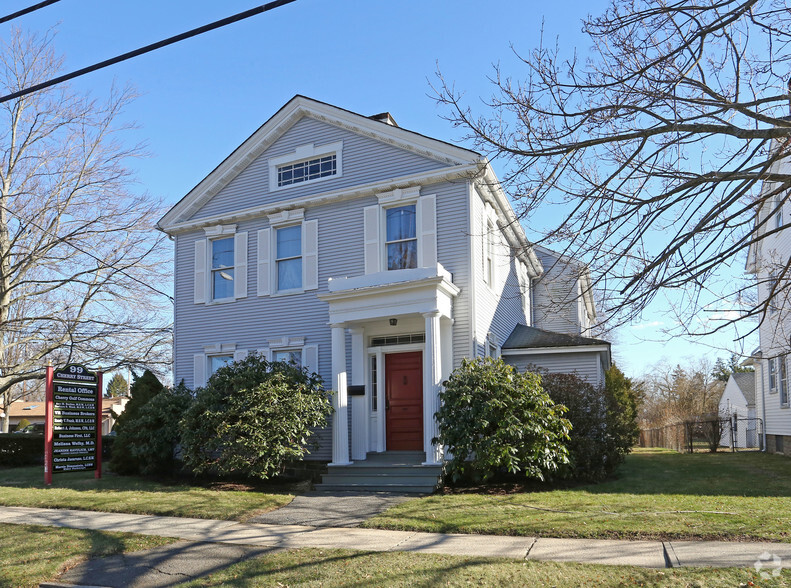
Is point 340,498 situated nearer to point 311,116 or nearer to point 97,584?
point 97,584

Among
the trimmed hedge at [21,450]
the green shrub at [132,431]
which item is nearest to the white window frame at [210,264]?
the green shrub at [132,431]

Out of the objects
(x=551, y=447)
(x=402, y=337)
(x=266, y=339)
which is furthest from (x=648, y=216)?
(x=266, y=339)

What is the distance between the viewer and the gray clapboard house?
47.9 ft

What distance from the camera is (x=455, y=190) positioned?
1520 cm

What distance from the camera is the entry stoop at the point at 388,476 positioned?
12713mm

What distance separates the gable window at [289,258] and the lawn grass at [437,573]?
9854mm

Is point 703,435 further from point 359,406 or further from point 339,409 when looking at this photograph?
point 339,409

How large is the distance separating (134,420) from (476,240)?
28.5ft

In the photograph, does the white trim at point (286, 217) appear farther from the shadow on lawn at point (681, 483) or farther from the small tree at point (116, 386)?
the small tree at point (116, 386)

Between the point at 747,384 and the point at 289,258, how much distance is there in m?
31.8

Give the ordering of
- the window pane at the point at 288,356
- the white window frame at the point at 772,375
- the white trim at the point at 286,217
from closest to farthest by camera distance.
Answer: the window pane at the point at 288,356
the white trim at the point at 286,217
the white window frame at the point at 772,375

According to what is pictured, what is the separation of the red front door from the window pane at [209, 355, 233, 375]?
15.4ft

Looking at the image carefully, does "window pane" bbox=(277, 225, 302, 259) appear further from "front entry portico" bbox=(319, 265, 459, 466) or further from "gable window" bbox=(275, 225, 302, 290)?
"front entry portico" bbox=(319, 265, 459, 466)

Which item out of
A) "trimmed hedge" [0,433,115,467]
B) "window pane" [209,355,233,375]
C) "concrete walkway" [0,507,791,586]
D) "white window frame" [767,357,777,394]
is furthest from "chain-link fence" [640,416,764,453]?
"trimmed hedge" [0,433,115,467]
